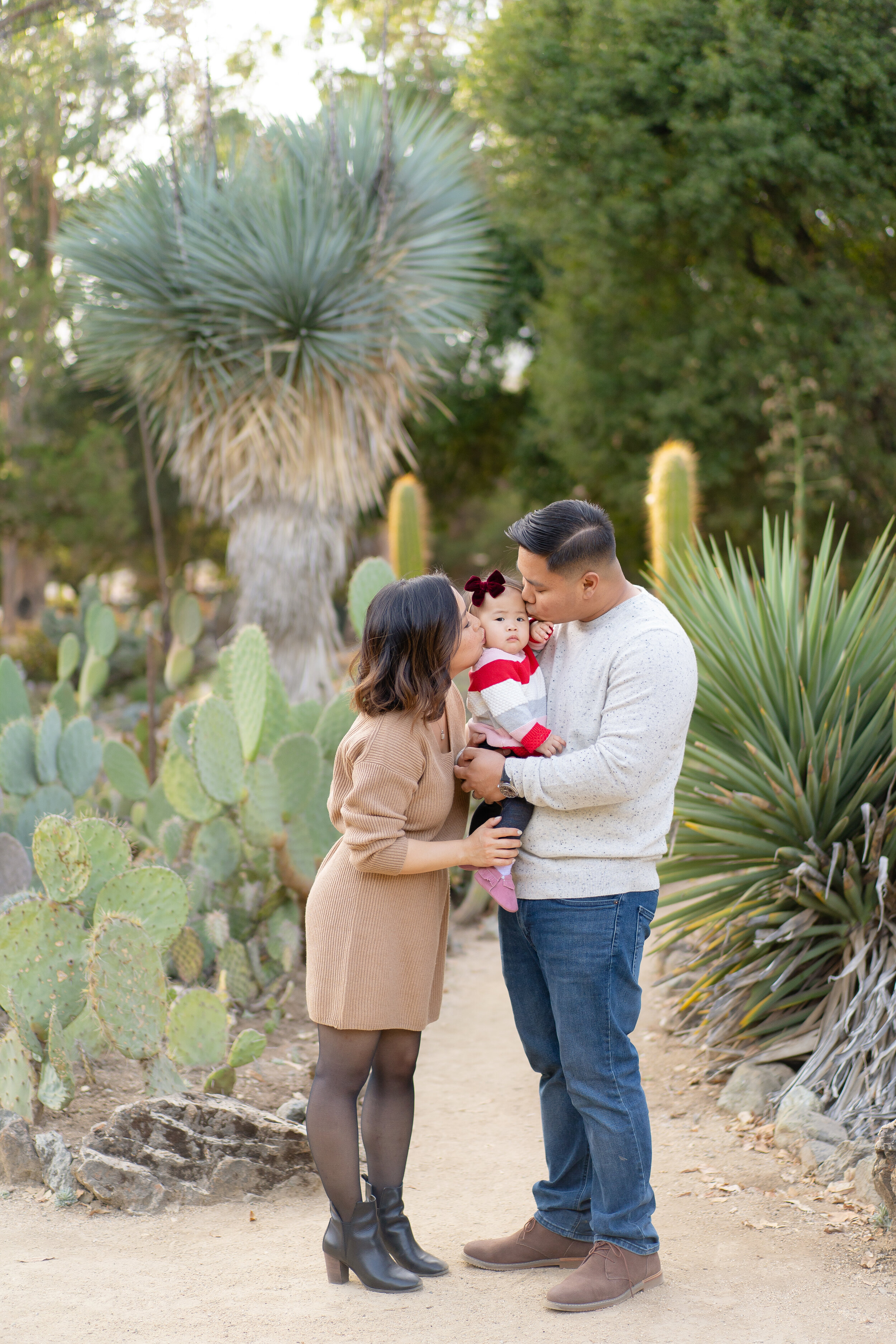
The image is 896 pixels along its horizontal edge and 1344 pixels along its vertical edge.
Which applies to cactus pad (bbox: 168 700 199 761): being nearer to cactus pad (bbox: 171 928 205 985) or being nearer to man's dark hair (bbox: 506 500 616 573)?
cactus pad (bbox: 171 928 205 985)

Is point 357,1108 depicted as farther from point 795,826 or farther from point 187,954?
point 187,954

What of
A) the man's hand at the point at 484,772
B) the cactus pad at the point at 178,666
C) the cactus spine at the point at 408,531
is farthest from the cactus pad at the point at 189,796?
the cactus spine at the point at 408,531

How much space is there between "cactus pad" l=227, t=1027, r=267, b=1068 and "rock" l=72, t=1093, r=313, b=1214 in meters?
0.21

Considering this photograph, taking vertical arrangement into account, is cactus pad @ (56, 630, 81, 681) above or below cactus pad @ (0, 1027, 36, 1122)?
above

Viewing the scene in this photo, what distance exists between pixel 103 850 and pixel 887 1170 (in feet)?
8.42

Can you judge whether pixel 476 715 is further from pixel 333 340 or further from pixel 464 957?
pixel 333 340

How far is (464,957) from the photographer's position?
5.69 metres

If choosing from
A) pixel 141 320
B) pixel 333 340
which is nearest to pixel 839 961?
pixel 333 340

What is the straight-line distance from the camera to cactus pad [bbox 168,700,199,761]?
525 cm

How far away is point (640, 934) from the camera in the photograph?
8.02 ft

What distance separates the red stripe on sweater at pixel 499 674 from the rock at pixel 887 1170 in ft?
5.20

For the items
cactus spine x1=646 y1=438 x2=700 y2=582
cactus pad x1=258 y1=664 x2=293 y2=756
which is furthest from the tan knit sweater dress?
cactus spine x1=646 y1=438 x2=700 y2=582

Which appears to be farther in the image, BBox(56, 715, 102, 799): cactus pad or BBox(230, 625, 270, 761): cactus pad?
BBox(56, 715, 102, 799): cactus pad

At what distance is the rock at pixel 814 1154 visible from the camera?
326 centimetres
